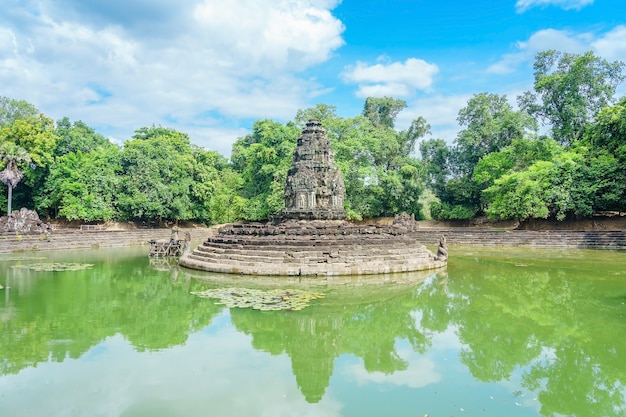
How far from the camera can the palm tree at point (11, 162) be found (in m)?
Result: 30.5

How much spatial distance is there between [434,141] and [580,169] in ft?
60.7

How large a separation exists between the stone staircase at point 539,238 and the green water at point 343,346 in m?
12.7

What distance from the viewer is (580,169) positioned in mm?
29266

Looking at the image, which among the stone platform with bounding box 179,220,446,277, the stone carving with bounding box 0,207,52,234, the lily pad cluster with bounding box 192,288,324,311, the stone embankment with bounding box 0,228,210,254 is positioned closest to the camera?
the lily pad cluster with bounding box 192,288,324,311

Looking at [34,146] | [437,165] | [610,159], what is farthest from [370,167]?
[34,146]

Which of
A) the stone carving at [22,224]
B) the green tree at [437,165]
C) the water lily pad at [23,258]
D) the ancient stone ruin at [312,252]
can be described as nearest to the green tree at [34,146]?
the stone carving at [22,224]

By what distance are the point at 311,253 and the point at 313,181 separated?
737cm

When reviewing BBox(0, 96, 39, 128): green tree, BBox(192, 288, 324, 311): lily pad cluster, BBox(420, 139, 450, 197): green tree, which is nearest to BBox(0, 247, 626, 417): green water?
BBox(192, 288, 324, 311): lily pad cluster

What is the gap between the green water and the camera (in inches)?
210

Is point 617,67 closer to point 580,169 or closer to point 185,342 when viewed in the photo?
point 580,169

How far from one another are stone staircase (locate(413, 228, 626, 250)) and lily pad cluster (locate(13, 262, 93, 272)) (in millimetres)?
21083

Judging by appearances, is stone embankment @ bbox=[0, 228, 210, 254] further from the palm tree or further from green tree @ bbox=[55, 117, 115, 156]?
green tree @ bbox=[55, 117, 115, 156]

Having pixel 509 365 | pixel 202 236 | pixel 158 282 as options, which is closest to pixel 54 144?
pixel 202 236

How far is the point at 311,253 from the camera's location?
600 inches
